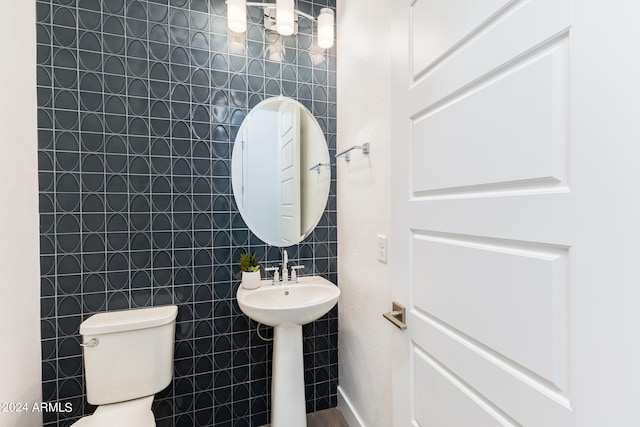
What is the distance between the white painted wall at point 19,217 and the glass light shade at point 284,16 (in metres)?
1.11

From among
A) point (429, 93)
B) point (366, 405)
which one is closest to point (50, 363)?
point (366, 405)

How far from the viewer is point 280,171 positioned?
1.77 metres

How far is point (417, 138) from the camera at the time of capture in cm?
89

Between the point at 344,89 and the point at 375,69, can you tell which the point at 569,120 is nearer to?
the point at 375,69

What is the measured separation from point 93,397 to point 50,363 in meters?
0.31

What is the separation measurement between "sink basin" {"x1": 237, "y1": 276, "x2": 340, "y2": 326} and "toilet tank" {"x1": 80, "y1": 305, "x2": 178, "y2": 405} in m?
0.41

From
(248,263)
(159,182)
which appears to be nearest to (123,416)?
(248,263)

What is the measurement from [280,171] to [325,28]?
0.87 meters

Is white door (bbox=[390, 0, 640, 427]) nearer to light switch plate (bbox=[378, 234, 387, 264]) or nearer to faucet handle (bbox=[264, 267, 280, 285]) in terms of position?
Answer: light switch plate (bbox=[378, 234, 387, 264])

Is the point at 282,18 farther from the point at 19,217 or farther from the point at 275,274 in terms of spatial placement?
the point at 19,217

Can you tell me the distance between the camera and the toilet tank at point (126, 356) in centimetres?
128

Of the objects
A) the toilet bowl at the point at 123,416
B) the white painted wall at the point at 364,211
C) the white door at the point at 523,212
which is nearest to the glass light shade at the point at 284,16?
the white painted wall at the point at 364,211

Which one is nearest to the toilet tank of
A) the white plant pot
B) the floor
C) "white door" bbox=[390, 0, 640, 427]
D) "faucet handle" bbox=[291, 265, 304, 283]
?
the white plant pot

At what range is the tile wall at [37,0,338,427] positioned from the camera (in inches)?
54.3
